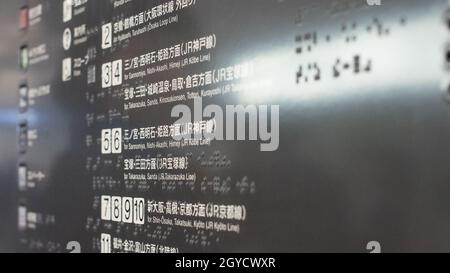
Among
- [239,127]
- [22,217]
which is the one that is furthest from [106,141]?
[22,217]

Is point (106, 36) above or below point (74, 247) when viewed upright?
above

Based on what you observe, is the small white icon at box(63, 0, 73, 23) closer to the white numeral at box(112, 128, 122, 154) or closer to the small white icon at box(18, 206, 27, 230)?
the white numeral at box(112, 128, 122, 154)

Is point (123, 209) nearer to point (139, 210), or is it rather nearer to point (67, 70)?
point (139, 210)

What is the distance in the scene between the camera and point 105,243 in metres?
2.05

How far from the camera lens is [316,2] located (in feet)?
4.45

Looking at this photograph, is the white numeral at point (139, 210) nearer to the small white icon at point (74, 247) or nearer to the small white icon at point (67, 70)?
the small white icon at point (74, 247)

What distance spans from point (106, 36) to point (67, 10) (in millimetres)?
318

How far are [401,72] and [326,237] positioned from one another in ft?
1.05

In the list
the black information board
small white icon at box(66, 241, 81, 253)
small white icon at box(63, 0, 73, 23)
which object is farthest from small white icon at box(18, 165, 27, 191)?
small white icon at box(63, 0, 73, 23)

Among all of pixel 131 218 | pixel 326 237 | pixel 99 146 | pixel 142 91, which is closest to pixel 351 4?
pixel 326 237

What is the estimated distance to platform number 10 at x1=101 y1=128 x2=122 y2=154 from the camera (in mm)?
2002

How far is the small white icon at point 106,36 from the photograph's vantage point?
208 cm
